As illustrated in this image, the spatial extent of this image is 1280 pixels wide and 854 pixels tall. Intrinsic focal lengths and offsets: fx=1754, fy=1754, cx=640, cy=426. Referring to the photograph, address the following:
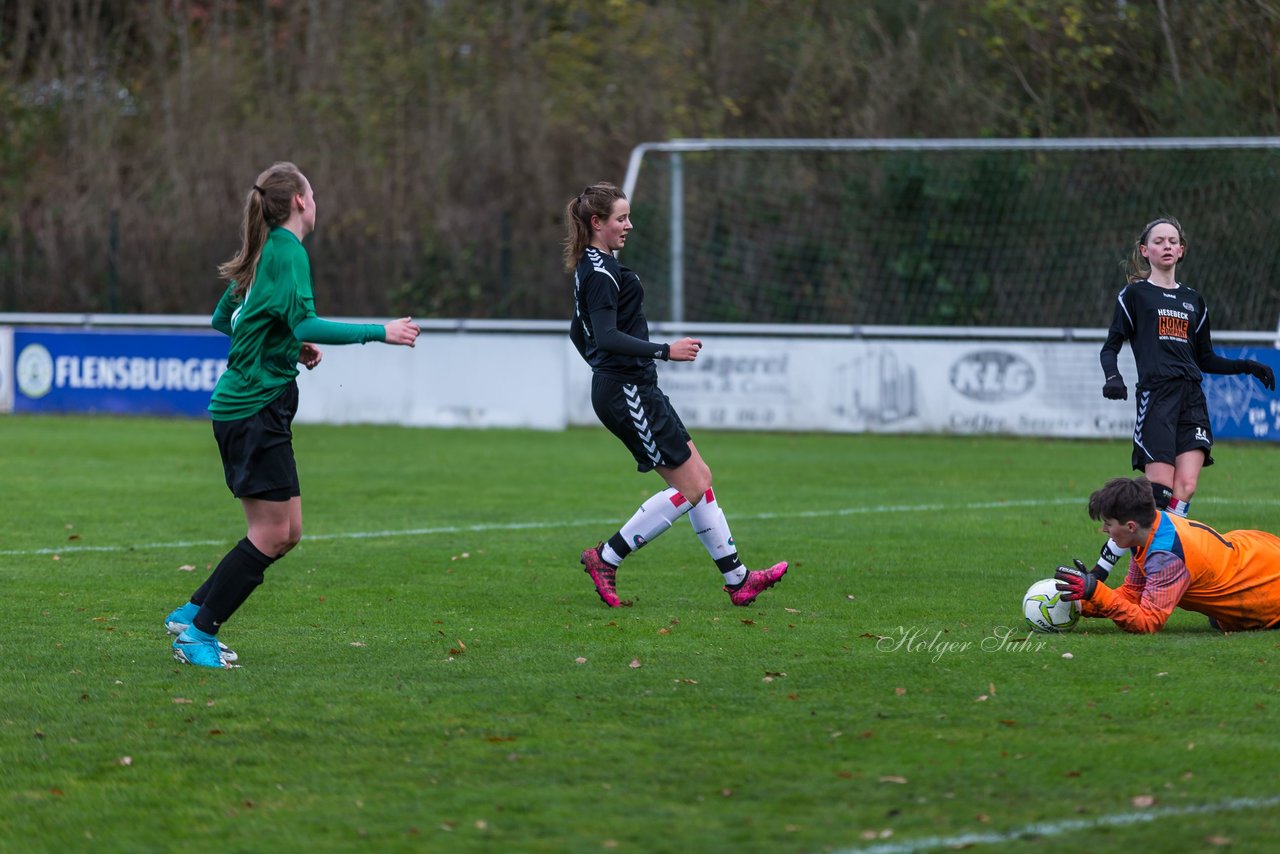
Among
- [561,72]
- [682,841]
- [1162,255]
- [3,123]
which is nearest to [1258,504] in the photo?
[1162,255]

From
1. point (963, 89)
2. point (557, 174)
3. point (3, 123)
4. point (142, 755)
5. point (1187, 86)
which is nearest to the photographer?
point (142, 755)

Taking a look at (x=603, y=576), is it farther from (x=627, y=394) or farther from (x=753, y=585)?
(x=627, y=394)

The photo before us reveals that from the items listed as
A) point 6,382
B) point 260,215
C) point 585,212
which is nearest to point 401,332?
point 260,215

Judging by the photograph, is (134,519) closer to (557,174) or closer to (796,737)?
(796,737)

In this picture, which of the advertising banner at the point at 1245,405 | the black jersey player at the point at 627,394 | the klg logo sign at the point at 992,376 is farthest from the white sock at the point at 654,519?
the klg logo sign at the point at 992,376

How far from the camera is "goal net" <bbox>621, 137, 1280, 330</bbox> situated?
19266mm

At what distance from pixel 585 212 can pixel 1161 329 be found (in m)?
3.00

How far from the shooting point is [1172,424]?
8.69 metres

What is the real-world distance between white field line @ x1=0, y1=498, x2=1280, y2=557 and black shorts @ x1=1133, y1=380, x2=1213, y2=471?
330 cm

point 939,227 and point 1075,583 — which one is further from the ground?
point 1075,583

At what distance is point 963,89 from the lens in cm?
2422

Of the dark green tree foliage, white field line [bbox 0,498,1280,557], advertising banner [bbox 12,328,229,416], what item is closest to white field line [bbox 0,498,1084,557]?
white field line [bbox 0,498,1280,557]

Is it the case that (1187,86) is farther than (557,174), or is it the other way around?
(557,174)

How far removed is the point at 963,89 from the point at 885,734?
19992 mm
